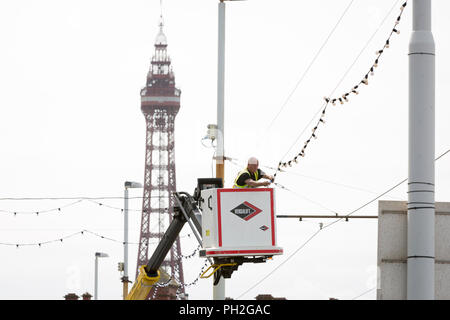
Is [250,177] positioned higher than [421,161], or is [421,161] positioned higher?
[250,177]

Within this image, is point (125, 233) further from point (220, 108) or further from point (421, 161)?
point (421, 161)

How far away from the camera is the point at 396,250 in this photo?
1189 cm

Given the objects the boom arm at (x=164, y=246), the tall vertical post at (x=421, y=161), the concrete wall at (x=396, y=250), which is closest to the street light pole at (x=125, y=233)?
the boom arm at (x=164, y=246)

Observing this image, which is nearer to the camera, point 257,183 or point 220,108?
point 257,183

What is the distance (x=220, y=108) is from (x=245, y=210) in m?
9.18

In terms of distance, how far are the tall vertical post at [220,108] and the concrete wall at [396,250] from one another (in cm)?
1195

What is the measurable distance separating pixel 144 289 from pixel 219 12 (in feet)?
24.4

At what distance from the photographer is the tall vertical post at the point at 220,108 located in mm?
23859

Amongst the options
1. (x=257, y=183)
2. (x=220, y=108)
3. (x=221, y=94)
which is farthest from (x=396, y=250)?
(x=221, y=94)

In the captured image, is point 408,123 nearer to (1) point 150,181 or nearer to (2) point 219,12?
(2) point 219,12

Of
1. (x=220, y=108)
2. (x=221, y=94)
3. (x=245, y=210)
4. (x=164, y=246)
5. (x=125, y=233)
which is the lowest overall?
(x=164, y=246)

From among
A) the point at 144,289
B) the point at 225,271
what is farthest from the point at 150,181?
the point at 225,271

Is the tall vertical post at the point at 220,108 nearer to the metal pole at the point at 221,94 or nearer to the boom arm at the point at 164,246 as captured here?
the metal pole at the point at 221,94

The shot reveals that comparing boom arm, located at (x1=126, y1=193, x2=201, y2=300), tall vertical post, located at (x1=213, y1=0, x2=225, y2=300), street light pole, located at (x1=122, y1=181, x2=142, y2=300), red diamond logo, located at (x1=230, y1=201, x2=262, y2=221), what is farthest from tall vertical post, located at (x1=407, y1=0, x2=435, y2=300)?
street light pole, located at (x1=122, y1=181, x2=142, y2=300)
